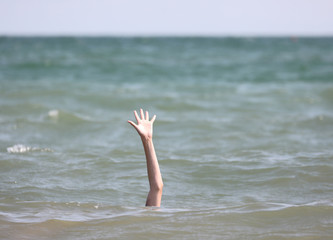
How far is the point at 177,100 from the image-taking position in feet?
41.0

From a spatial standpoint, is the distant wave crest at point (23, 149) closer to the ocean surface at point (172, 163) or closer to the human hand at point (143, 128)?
the ocean surface at point (172, 163)

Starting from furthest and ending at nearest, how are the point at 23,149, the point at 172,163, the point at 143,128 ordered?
the point at 23,149
the point at 172,163
the point at 143,128

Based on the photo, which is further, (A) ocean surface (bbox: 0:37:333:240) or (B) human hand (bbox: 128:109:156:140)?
(B) human hand (bbox: 128:109:156:140)

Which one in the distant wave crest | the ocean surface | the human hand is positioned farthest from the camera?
the distant wave crest

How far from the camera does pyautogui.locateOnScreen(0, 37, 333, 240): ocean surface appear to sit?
4074mm

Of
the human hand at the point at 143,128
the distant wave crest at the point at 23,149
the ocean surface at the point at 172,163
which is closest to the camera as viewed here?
the ocean surface at the point at 172,163

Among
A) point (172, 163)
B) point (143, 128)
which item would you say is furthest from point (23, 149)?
point (143, 128)

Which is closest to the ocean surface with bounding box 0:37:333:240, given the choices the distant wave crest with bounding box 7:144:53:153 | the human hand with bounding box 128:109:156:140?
the distant wave crest with bounding box 7:144:53:153

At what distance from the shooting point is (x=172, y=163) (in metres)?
6.62

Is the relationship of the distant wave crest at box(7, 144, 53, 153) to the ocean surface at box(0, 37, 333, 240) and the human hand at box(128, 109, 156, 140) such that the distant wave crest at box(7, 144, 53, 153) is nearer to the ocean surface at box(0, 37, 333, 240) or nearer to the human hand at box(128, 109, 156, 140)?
the ocean surface at box(0, 37, 333, 240)

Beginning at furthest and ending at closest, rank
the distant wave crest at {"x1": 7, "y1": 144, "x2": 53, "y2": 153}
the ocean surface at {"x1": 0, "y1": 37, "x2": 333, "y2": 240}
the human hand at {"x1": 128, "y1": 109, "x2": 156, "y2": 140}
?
the distant wave crest at {"x1": 7, "y1": 144, "x2": 53, "y2": 153}, the human hand at {"x1": 128, "y1": 109, "x2": 156, "y2": 140}, the ocean surface at {"x1": 0, "y1": 37, "x2": 333, "y2": 240}

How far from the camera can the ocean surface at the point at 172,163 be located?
4.07 meters

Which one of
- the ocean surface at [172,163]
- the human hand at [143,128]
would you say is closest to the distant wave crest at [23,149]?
the ocean surface at [172,163]

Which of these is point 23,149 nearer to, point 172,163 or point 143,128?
point 172,163
